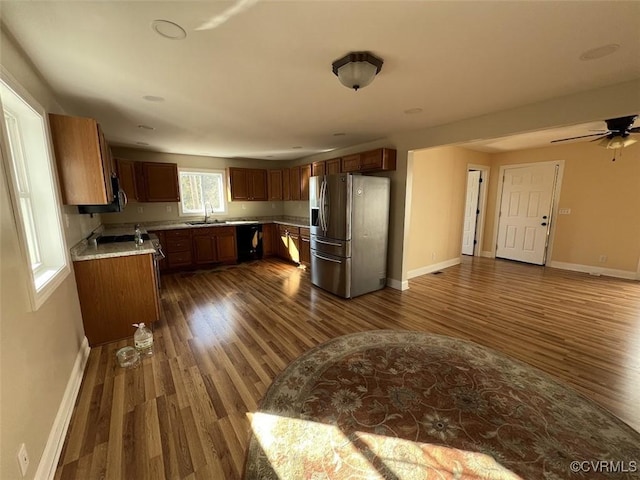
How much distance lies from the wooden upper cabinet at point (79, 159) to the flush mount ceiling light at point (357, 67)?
222cm

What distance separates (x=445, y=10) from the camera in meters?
1.32

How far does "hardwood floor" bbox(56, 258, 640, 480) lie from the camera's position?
1.52 metres

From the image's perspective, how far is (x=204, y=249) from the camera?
17.5 ft

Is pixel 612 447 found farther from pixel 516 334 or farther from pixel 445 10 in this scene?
pixel 445 10

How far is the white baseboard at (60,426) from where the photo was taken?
132 centimetres

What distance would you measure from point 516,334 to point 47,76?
4.90 metres

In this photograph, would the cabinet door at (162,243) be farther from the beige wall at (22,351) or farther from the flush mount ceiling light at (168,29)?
the flush mount ceiling light at (168,29)

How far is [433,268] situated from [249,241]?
4.04 metres

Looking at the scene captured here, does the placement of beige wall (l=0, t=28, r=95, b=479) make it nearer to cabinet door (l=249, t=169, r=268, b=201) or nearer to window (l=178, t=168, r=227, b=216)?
window (l=178, t=168, r=227, b=216)

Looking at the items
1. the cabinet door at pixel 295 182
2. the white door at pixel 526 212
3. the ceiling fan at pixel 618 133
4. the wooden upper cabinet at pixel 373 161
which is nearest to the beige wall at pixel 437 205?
the wooden upper cabinet at pixel 373 161

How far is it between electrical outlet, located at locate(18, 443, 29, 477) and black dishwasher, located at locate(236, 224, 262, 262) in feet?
15.5

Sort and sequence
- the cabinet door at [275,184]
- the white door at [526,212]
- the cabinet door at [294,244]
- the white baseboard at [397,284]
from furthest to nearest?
the cabinet door at [275,184] → the cabinet door at [294,244] → the white door at [526,212] → the white baseboard at [397,284]

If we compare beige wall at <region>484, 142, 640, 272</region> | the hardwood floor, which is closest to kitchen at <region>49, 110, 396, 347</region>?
the hardwood floor

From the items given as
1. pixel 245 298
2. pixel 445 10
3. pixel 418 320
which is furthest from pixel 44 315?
pixel 418 320
